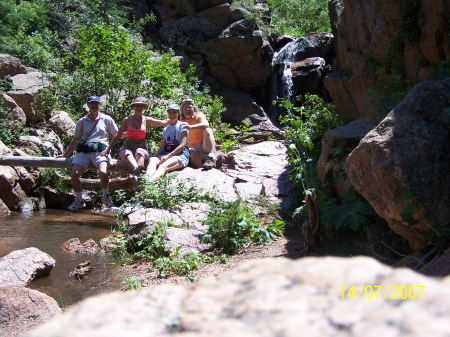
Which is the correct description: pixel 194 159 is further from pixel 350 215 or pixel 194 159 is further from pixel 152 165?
pixel 350 215

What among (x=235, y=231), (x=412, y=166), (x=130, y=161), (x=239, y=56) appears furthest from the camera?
(x=239, y=56)

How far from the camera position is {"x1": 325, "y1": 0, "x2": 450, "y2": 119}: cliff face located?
577 cm

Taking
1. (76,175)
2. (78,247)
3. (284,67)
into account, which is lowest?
(78,247)

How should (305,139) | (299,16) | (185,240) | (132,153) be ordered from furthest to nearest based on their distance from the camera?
(299,16)
(132,153)
(305,139)
(185,240)

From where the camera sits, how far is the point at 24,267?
5.34 metres

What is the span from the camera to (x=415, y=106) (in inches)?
156

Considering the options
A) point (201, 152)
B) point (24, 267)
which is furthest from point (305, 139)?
point (24, 267)

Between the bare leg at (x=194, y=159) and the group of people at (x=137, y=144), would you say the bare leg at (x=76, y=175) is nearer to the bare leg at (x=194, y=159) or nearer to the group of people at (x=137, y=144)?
the group of people at (x=137, y=144)

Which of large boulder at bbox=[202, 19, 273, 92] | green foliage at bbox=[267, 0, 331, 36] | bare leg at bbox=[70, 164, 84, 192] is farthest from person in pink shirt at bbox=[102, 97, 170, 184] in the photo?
green foliage at bbox=[267, 0, 331, 36]

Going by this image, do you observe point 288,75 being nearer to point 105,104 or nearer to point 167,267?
point 105,104

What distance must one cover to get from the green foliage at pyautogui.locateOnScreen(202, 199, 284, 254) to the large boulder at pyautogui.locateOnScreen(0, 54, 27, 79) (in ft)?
27.5

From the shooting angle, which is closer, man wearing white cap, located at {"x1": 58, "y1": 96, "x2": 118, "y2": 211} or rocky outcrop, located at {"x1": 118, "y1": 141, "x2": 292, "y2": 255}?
rocky outcrop, located at {"x1": 118, "y1": 141, "x2": 292, "y2": 255}

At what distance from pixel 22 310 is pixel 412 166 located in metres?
3.34

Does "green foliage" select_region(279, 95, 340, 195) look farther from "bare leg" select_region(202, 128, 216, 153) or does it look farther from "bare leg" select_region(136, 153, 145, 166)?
"bare leg" select_region(136, 153, 145, 166)
